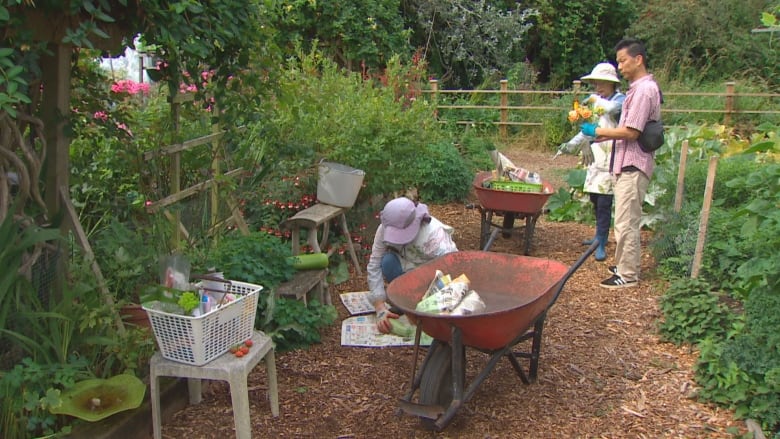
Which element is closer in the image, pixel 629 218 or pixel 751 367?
pixel 751 367

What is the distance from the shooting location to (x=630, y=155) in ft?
17.2

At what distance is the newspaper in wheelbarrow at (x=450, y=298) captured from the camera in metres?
3.39

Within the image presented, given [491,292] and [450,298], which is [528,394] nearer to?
[491,292]

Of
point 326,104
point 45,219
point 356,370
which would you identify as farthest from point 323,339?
point 326,104

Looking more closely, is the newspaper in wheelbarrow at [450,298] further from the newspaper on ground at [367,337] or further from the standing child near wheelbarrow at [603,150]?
the standing child near wheelbarrow at [603,150]

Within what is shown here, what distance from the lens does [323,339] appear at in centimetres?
448

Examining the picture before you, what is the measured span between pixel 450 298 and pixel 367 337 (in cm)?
120

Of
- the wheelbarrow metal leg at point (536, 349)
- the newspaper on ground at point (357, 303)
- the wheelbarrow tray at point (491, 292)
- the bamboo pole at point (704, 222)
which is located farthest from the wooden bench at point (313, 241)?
the bamboo pole at point (704, 222)

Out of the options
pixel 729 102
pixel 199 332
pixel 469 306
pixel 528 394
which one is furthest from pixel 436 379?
pixel 729 102

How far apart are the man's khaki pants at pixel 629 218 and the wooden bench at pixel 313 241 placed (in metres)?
2.09

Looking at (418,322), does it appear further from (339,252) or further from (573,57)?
(573,57)

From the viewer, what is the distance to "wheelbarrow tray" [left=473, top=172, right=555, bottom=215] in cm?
604

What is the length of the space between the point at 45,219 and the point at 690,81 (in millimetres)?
13761

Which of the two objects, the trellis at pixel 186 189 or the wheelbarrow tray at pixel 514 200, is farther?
the wheelbarrow tray at pixel 514 200
